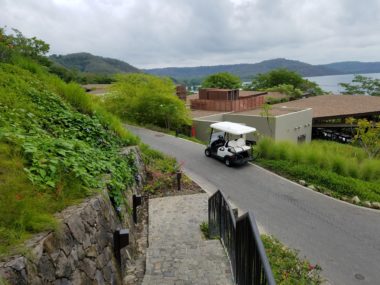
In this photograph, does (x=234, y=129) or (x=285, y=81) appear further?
(x=285, y=81)

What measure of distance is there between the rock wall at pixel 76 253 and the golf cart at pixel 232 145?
8.81 meters

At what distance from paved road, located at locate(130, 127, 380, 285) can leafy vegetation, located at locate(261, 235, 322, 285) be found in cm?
43

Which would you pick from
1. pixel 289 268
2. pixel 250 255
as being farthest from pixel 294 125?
pixel 250 255

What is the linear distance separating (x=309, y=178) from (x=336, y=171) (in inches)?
80.1

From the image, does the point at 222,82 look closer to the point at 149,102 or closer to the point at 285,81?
the point at 285,81

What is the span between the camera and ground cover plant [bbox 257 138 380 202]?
1053 cm

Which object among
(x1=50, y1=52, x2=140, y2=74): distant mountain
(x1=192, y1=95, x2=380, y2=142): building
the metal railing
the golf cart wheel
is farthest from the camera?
(x1=50, y1=52, x2=140, y2=74): distant mountain

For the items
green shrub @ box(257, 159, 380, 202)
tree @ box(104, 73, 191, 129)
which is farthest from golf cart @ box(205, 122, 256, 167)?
tree @ box(104, 73, 191, 129)

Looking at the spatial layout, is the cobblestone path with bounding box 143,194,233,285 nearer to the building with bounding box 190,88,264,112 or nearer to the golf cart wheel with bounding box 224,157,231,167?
the golf cart wheel with bounding box 224,157,231,167

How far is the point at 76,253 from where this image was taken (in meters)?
3.36

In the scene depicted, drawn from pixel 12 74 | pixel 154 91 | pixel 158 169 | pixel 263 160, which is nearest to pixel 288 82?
pixel 154 91

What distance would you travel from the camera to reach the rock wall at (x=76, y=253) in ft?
8.53

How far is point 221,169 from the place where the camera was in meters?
13.2

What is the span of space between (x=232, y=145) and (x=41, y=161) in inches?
404
